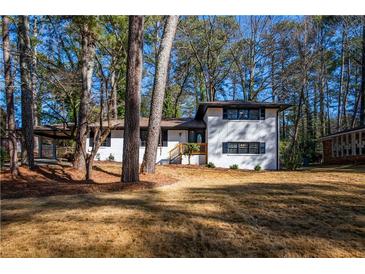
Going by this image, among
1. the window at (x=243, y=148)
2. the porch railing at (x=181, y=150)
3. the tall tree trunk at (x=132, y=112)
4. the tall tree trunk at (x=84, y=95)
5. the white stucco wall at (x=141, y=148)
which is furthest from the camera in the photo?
the white stucco wall at (x=141, y=148)

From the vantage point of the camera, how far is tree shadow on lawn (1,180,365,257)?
129 inches

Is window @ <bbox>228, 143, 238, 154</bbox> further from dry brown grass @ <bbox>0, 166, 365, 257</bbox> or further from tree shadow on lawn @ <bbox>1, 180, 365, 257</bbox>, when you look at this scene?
dry brown grass @ <bbox>0, 166, 365, 257</bbox>

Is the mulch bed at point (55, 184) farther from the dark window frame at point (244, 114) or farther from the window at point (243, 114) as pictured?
the window at point (243, 114)

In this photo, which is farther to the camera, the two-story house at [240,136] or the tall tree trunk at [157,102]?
the two-story house at [240,136]

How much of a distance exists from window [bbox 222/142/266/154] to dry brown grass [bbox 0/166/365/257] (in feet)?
43.3

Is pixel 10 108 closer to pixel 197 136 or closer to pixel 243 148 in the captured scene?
pixel 197 136

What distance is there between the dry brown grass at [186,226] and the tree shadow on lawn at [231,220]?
0.01m

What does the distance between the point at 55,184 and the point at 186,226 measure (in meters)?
6.19

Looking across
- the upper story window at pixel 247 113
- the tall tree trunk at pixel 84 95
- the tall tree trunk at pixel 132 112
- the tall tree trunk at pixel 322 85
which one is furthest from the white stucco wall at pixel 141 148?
the tall tree trunk at pixel 322 85

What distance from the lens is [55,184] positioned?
28.5 ft

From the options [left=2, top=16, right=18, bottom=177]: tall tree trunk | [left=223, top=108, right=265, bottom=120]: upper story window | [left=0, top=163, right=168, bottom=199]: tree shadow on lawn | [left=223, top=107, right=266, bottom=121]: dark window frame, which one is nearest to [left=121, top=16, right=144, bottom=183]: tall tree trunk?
[left=0, top=163, right=168, bottom=199]: tree shadow on lawn

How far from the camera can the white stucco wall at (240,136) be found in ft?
63.4

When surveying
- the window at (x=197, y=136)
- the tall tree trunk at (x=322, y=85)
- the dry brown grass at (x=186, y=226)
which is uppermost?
the tall tree trunk at (x=322, y=85)

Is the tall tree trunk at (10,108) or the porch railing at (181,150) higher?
the tall tree trunk at (10,108)
